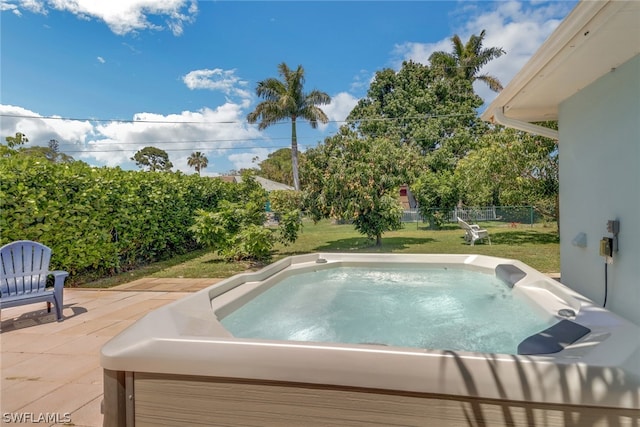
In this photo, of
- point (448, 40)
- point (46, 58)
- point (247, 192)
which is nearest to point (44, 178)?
point (247, 192)

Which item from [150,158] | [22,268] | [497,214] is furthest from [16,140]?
[150,158]

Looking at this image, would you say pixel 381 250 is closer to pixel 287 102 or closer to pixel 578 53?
pixel 578 53

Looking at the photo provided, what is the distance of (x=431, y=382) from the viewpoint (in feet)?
5.41

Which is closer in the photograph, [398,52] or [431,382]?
[431,382]

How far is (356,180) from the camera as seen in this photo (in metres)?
9.58

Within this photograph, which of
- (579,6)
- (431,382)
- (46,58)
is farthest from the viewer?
(46,58)

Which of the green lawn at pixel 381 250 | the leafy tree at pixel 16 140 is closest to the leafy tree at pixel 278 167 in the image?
the green lawn at pixel 381 250

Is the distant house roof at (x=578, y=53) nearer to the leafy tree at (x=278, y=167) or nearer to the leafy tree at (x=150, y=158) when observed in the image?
the leafy tree at (x=278, y=167)

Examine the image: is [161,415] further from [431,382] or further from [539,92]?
[539,92]

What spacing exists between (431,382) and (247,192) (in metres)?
9.26

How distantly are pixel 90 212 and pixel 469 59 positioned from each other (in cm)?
2686

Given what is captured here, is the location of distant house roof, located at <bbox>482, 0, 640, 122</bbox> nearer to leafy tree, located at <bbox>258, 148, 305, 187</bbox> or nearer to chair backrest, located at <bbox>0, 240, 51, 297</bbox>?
chair backrest, located at <bbox>0, 240, 51, 297</bbox>

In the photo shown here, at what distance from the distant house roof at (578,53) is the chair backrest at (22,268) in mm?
6134

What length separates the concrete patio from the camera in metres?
2.37
